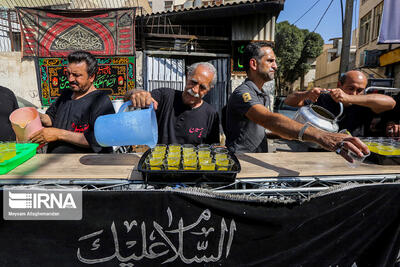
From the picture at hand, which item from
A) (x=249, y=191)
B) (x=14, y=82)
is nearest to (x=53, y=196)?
(x=249, y=191)

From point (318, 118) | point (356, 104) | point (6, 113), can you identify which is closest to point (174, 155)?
point (318, 118)

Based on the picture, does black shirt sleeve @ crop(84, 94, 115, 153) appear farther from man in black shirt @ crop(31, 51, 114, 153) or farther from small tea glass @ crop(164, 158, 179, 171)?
small tea glass @ crop(164, 158, 179, 171)

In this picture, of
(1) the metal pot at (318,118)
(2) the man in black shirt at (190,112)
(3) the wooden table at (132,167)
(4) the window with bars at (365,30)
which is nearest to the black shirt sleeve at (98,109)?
(3) the wooden table at (132,167)

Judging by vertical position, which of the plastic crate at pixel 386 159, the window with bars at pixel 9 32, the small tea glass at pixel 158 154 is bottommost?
the plastic crate at pixel 386 159

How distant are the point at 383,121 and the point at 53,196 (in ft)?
8.03

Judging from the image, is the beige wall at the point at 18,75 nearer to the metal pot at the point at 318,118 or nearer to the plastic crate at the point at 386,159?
the metal pot at the point at 318,118

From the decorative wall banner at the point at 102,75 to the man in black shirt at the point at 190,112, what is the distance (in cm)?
420

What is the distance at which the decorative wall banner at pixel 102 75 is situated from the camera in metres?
5.80

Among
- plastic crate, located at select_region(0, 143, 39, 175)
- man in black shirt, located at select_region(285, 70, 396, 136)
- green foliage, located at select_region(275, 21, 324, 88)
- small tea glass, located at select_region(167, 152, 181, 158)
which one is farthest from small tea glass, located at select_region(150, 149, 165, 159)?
green foliage, located at select_region(275, 21, 324, 88)

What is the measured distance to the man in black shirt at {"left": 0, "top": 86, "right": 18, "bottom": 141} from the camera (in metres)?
2.09

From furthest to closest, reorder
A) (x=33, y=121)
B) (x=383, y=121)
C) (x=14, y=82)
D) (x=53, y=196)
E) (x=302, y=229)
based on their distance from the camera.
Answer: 1. (x=14, y=82)
2. (x=383, y=121)
3. (x=33, y=121)
4. (x=302, y=229)
5. (x=53, y=196)

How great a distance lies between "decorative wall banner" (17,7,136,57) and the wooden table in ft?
16.3

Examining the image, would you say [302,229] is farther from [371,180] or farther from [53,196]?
[53,196]

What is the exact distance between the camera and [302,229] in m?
1.19
